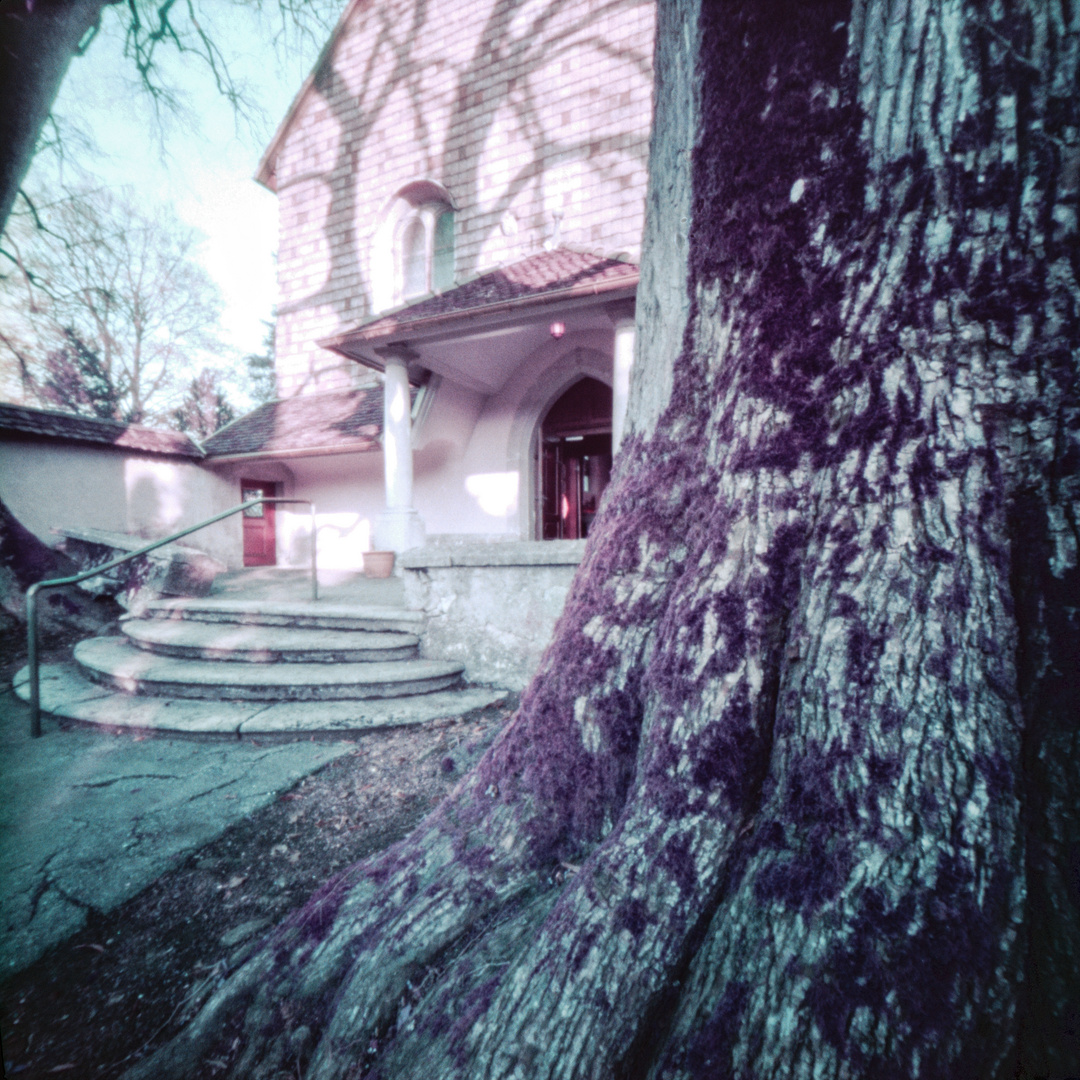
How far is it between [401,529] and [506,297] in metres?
2.96

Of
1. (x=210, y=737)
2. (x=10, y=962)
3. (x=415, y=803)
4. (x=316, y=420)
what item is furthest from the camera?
(x=316, y=420)

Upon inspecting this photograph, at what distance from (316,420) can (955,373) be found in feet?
29.4

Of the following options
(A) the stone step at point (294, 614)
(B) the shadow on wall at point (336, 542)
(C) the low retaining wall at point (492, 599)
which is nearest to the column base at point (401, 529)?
A: (A) the stone step at point (294, 614)

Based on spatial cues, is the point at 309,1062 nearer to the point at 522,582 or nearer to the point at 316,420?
the point at 522,582

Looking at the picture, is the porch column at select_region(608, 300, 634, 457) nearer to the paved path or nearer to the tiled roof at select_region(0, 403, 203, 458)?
the paved path

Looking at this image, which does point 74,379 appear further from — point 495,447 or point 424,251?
point 495,447

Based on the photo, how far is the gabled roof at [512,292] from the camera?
16.3 feet

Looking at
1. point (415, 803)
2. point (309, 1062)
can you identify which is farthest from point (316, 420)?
point (309, 1062)

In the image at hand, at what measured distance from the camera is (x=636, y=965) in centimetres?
84

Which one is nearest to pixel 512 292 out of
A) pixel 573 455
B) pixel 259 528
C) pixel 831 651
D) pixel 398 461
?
pixel 398 461

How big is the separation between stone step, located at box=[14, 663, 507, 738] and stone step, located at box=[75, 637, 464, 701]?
0.06 meters

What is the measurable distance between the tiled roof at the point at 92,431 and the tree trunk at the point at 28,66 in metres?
7.32

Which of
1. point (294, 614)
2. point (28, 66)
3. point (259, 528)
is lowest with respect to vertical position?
point (294, 614)

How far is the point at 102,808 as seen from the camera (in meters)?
2.38
